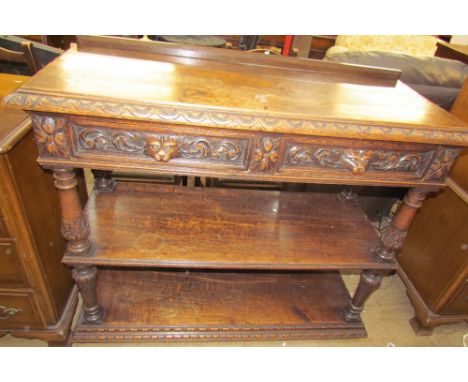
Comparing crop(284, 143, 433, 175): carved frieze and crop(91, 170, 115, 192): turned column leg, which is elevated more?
crop(284, 143, 433, 175): carved frieze

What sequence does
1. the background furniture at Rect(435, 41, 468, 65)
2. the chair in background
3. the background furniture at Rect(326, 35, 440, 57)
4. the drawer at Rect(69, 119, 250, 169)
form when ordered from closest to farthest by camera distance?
the drawer at Rect(69, 119, 250, 169)
the chair in background
the background furniture at Rect(435, 41, 468, 65)
the background furniture at Rect(326, 35, 440, 57)

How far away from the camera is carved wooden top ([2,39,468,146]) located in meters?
0.85

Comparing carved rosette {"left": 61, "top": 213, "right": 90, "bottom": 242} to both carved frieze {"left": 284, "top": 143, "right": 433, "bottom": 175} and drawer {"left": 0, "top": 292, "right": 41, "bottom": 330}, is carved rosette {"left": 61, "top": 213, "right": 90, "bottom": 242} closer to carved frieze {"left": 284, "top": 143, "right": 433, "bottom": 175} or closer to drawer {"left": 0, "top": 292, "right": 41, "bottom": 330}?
drawer {"left": 0, "top": 292, "right": 41, "bottom": 330}

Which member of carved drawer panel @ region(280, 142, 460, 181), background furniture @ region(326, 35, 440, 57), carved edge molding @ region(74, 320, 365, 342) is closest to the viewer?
carved drawer panel @ region(280, 142, 460, 181)

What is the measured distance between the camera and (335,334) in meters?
1.55

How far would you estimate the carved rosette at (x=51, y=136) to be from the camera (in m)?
0.87

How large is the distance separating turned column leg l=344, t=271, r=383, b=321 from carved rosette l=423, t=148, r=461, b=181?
1.72 feet

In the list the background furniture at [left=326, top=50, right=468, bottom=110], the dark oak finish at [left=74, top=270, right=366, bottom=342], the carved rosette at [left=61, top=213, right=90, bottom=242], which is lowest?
the dark oak finish at [left=74, top=270, right=366, bottom=342]

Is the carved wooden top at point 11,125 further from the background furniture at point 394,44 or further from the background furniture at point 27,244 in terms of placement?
the background furniture at point 394,44

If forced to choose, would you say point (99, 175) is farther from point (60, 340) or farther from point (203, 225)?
point (60, 340)

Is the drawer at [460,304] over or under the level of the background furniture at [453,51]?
under

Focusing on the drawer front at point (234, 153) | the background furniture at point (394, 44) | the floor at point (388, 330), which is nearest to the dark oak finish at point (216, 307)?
the floor at point (388, 330)

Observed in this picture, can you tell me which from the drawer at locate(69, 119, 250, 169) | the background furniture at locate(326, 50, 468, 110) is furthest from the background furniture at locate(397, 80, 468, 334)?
the drawer at locate(69, 119, 250, 169)

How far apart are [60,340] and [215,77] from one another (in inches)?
50.1
